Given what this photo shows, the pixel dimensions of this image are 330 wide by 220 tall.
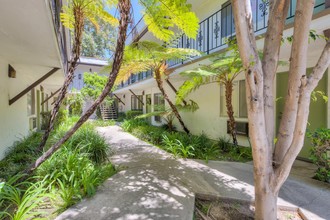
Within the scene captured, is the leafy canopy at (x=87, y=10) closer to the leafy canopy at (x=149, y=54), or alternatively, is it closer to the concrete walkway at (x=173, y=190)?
the leafy canopy at (x=149, y=54)

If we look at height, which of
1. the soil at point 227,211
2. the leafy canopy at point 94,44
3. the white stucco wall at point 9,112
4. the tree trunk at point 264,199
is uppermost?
the leafy canopy at point 94,44

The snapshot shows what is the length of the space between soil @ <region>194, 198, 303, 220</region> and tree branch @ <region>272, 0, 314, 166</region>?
111 cm

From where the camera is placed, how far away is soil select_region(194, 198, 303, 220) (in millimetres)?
3105

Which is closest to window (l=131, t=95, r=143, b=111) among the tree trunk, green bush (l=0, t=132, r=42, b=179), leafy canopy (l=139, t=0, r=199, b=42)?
green bush (l=0, t=132, r=42, b=179)

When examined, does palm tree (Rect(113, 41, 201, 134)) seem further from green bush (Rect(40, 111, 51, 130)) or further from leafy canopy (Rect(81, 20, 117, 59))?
leafy canopy (Rect(81, 20, 117, 59))

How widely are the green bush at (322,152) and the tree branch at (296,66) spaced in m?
2.26

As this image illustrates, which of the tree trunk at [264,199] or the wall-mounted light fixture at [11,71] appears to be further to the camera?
the wall-mounted light fixture at [11,71]

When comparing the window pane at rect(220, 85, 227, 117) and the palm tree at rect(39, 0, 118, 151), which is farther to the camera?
the window pane at rect(220, 85, 227, 117)

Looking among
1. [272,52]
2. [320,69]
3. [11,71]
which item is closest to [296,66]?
[320,69]

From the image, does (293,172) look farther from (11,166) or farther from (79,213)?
(11,166)

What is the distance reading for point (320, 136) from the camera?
418 centimetres

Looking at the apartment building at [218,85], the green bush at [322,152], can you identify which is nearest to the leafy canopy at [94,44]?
the apartment building at [218,85]

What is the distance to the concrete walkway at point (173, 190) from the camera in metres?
3.01

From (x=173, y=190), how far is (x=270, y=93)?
235cm
